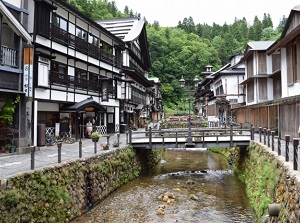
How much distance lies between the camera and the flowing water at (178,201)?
12.2 meters

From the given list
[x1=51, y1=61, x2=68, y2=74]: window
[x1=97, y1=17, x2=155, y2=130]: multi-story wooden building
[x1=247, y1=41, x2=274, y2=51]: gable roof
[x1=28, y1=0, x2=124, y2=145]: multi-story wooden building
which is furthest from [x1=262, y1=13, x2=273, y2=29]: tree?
[x1=51, y1=61, x2=68, y2=74]: window

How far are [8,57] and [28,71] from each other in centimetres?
135

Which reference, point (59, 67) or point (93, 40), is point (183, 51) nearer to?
point (93, 40)

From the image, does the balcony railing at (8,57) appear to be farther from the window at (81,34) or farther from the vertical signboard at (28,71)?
the window at (81,34)

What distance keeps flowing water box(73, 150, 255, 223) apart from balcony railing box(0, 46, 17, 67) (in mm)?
9852

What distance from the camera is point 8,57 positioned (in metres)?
15.4

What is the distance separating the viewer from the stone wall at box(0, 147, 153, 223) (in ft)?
27.1

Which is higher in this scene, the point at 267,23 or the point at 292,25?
the point at 267,23

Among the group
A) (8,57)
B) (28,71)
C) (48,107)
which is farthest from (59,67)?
(8,57)

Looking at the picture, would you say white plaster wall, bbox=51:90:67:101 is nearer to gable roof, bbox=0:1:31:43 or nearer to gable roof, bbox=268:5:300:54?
gable roof, bbox=0:1:31:43

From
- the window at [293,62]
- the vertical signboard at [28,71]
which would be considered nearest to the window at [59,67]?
the vertical signboard at [28,71]

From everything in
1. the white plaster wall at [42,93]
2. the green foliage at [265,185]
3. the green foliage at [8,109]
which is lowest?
the green foliage at [265,185]

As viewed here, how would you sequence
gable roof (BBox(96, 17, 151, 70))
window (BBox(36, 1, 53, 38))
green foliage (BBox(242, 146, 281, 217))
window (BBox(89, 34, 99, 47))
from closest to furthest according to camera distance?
green foliage (BBox(242, 146, 281, 217))
window (BBox(36, 1, 53, 38))
window (BBox(89, 34, 99, 47))
gable roof (BBox(96, 17, 151, 70))

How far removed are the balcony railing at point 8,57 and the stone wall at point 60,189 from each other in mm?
7557
